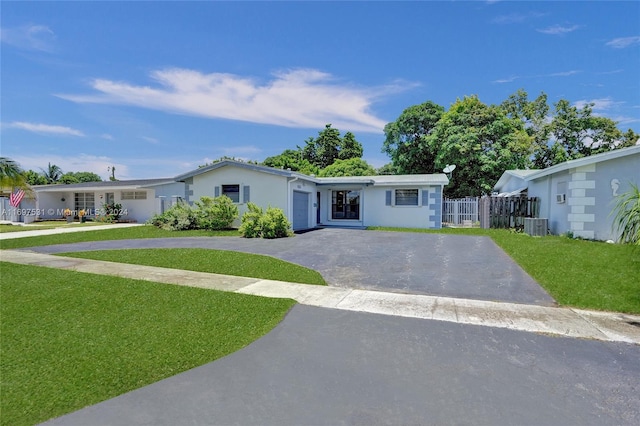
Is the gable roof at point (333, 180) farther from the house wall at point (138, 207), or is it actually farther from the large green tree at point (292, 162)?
the large green tree at point (292, 162)

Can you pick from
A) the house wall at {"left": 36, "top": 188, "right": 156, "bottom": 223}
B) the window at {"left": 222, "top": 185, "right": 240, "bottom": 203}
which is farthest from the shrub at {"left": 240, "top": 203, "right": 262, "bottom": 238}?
the house wall at {"left": 36, "top": 188, "right": 156, "bottom": 223}

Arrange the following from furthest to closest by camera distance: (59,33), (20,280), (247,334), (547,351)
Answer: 1. (59,33)
2. (20,280)
3. (247,334)
4. (547,351)

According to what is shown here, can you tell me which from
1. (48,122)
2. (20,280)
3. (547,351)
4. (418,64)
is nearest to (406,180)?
(418,64)

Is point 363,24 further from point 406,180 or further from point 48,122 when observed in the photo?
point 48,122

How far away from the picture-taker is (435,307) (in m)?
5.32

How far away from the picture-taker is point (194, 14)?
10.4 meters

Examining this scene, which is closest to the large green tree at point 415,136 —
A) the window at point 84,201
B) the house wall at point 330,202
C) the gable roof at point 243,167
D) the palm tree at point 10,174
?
the house wall at point 330,202

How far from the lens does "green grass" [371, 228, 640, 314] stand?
Answer: 565cm

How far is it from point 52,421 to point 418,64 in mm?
19224

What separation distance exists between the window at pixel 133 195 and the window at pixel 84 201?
11.7 feet

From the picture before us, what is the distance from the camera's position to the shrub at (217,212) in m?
16.5

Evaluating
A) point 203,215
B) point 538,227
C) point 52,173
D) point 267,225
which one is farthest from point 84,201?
point 538,227

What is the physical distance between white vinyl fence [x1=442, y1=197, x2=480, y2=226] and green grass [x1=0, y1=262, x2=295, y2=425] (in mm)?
17739

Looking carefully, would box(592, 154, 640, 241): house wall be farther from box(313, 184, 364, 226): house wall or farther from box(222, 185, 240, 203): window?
box(222, 185, 240, 203): window
